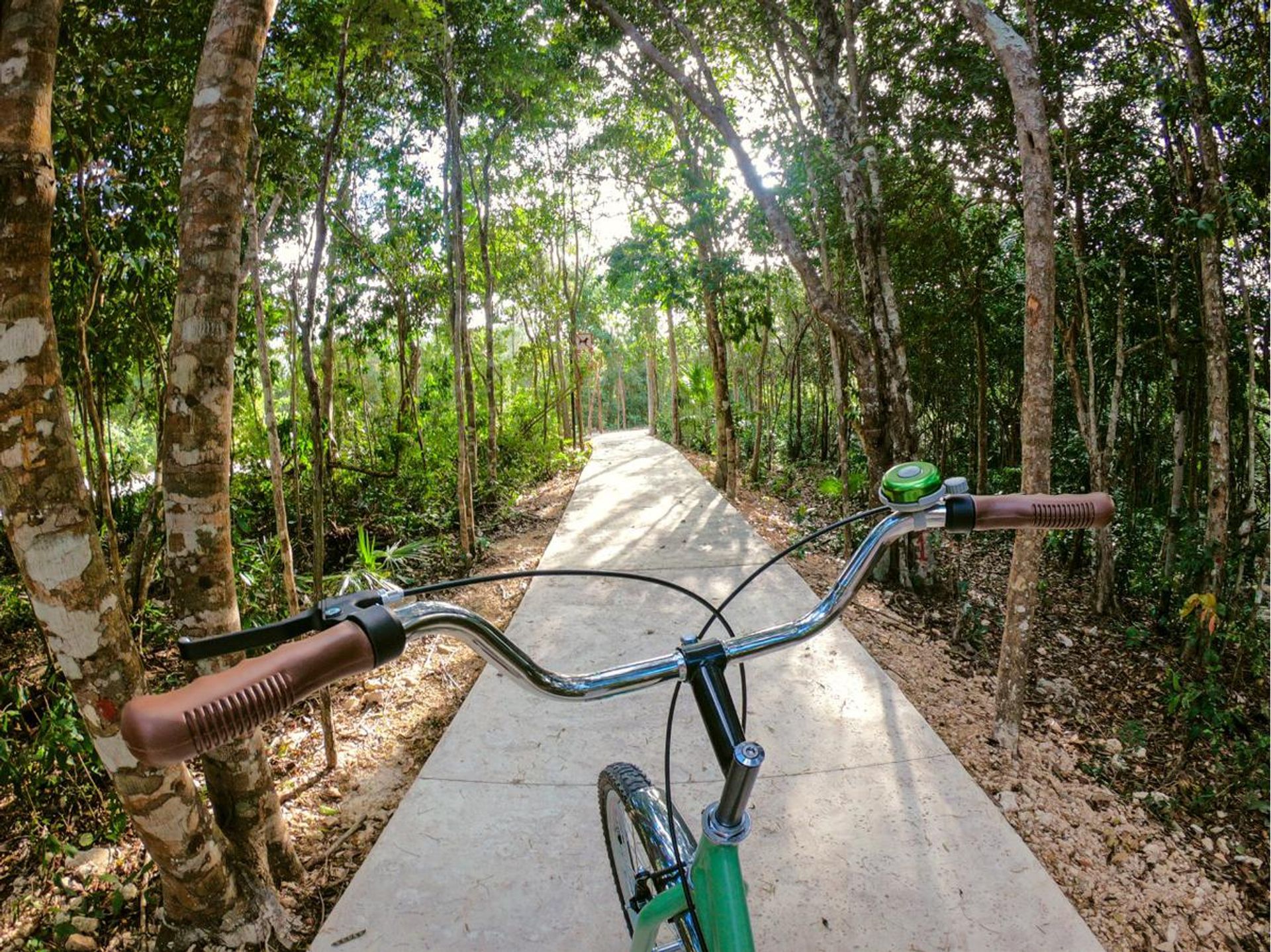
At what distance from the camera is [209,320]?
1.96 m

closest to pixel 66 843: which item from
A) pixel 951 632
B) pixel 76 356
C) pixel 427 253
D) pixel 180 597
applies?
pixel 180 597

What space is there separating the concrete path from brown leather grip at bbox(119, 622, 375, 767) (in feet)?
5.86

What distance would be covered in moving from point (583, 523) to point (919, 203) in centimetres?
495

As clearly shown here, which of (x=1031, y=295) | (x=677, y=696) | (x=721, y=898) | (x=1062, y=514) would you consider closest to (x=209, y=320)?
(x=677, y=696)

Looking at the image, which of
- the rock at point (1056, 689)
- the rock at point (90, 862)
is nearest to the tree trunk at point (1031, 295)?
the rock at point (1056, 689)

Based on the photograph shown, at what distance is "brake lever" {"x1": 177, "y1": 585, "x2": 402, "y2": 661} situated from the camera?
32.9 inches

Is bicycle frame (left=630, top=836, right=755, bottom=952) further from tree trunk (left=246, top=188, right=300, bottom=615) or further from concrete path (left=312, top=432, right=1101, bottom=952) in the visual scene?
tree trunk (left=246, top=188, right=300, bottom=615)

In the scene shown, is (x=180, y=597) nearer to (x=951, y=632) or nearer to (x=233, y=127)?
(x=233, y=127)

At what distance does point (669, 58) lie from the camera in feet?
21.1

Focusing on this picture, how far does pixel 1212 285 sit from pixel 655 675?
567 centimetres

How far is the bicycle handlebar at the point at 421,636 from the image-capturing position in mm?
714

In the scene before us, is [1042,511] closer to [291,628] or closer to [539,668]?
[539,668]

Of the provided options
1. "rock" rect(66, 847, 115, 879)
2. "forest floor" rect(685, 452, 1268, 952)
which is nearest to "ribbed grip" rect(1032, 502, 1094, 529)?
"forest floor" rect(685, 452, 1268, 952)

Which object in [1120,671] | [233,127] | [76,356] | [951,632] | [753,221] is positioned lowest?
[1120,671]
